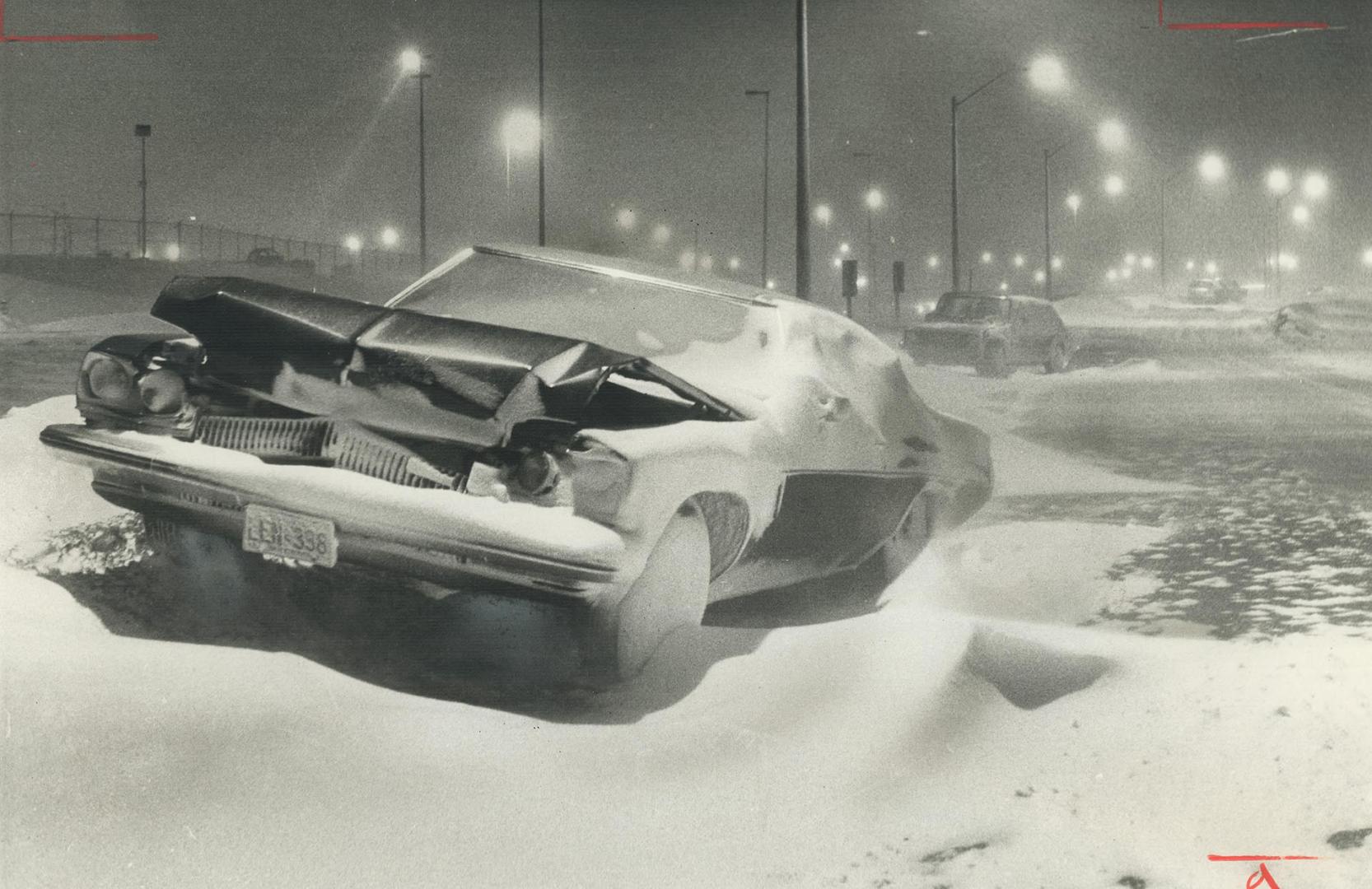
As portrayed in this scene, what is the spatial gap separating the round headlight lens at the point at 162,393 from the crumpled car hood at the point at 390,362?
15 centimetres

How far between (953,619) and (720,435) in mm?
1511

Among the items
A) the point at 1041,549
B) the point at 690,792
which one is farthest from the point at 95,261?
the point at 690,792

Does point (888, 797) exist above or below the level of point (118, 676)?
below

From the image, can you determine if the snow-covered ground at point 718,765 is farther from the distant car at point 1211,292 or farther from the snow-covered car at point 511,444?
the distant car at point 1211,292

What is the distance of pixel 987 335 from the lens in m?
22.0

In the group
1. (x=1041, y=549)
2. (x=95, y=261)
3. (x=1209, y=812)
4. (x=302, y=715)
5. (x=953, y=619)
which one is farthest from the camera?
(x=95, y=261)

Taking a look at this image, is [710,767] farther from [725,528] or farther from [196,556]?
[196,556]

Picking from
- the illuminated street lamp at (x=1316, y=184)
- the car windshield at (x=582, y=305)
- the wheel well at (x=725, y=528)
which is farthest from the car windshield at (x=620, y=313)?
the illuminated street lamp at (x=1316, y=184)

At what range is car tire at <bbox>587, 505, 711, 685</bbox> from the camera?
413 cm

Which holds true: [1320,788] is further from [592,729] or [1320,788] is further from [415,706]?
[415,706]

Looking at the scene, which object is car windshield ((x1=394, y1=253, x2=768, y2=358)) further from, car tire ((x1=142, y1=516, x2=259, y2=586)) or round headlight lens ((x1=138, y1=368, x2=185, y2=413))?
car tire ((x1=142, y1=516, x2=259, y2=586))

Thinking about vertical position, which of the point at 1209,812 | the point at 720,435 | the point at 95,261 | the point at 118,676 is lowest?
the point at 1209,812

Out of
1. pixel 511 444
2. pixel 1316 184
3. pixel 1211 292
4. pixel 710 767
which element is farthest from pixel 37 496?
pixel 1211 292

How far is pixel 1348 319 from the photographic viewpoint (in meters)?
38.4
